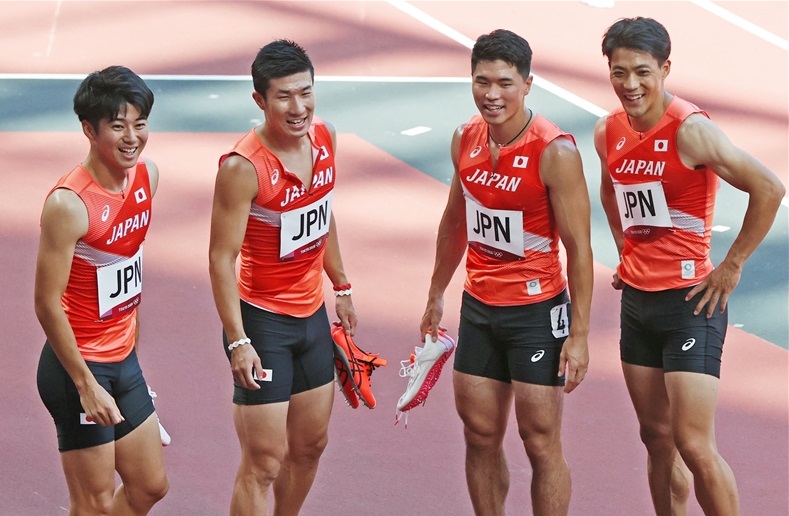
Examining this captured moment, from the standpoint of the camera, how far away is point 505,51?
483 cm

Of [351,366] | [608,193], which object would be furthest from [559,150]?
[351,366]

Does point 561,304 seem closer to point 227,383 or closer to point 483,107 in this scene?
point 483,107

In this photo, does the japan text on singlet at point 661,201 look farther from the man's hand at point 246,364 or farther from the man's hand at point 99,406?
the man's hand at point 99,406

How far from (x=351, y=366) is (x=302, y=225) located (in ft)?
2.43

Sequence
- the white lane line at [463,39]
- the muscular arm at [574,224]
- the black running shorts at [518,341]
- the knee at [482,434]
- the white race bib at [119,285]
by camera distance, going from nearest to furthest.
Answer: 1. the white race bib at [119,285]
2. the muscular arm at [574,224]
3. the black running shorts at [518,341]
4. the knee at [482,434]
5. the white lane line at [463,39]

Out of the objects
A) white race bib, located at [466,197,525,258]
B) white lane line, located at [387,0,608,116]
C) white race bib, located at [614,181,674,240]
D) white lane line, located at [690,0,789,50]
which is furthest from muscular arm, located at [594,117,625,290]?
white lane line, located at [690,0,789,50]

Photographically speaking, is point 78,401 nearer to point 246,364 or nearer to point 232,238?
point 246,364

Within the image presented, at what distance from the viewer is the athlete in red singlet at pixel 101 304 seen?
176 inches

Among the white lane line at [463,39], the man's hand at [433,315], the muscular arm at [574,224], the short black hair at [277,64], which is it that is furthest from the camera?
the white lane line at [463,39]

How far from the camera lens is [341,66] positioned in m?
11.6

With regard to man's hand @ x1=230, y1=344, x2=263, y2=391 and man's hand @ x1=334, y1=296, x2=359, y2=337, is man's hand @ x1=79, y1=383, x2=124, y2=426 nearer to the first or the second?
man's hand @ x1=230, y1=344, x2=263, y2=391

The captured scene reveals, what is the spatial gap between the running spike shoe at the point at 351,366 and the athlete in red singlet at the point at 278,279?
5.5 inches

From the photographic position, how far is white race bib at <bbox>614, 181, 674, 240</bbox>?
197 inches

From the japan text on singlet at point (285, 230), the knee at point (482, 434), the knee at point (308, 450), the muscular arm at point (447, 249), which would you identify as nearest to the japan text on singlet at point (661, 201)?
the muscular arm at point (447, 249)
